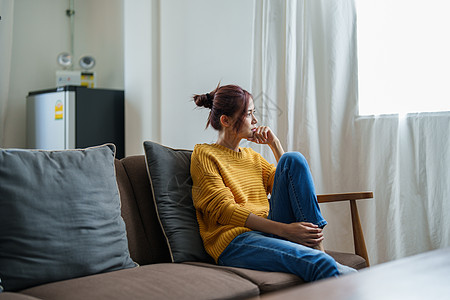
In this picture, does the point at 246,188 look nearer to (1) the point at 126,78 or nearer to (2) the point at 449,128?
(2) the point at 449,128

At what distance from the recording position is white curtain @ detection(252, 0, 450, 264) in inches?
99.0

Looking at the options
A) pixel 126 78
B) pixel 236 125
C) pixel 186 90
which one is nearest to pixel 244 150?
pixel 236 125

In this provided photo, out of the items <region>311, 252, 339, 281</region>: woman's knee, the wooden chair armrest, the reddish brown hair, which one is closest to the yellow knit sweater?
the reddish brown hair

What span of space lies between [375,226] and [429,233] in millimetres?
285

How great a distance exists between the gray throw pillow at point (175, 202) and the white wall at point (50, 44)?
106 inches

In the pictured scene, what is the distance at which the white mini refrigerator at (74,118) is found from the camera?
4145 millimetres

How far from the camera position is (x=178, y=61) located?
4.08m

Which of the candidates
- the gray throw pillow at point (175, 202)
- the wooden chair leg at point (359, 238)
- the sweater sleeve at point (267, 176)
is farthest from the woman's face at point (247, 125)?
the wooden chair leg at point (359, 238)

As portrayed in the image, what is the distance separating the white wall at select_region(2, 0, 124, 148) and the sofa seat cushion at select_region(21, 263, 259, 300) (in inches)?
128

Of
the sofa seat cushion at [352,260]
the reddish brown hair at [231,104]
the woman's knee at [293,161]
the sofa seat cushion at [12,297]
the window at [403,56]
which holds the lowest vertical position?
the sofa seat cushion at [352,260]

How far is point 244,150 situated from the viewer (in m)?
2.34

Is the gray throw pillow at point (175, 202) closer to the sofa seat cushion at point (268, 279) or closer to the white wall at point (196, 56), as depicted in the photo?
the sofa seat cushion at point (268, 279)

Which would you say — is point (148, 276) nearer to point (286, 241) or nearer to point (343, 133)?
point (286, 241)

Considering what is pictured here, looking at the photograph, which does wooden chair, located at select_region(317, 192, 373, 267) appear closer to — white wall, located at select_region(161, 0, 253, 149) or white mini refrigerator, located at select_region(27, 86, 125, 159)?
white wall, located at select_region(161, 0, 253, 149)
